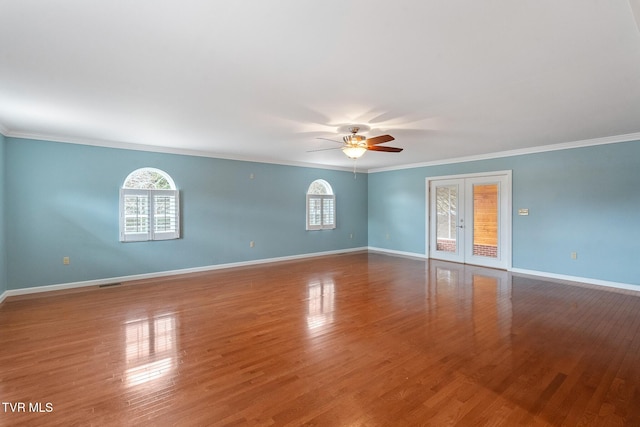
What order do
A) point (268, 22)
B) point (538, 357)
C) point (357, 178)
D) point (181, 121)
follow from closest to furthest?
1. point (268, 22)
2. point (538, 357)
3. point (181, 121)
4. point (357, 178)

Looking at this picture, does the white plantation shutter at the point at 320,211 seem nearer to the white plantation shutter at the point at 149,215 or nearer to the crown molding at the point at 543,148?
the crown molding at the point at 543,148

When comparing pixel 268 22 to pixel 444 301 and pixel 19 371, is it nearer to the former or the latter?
pixel 19 371

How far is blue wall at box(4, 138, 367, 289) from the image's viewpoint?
4.50 m

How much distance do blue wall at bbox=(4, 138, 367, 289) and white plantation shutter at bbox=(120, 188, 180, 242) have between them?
0.39 ft

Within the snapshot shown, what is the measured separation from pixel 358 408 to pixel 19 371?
270 centimetres

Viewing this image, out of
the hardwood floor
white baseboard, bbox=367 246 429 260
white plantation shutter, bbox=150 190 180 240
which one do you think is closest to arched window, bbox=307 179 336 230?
white baseboard, bbox=367 246 429 260

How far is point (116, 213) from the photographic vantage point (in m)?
5.11

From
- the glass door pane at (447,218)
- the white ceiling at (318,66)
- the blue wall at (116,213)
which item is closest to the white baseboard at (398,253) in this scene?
the glass door pane at (447,218)

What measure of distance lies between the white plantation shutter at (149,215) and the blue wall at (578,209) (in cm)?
612

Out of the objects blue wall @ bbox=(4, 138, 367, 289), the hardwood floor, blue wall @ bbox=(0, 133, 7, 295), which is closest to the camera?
the hardwood floor

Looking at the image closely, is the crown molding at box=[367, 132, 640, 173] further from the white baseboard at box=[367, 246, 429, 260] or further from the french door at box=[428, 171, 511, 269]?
the white baseboard at box=[367, 246, 429, 260]

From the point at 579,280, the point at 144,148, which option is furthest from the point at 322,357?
the point at 579,280

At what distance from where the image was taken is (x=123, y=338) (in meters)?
3.01

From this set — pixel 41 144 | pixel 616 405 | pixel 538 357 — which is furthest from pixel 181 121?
pixel 616 405
